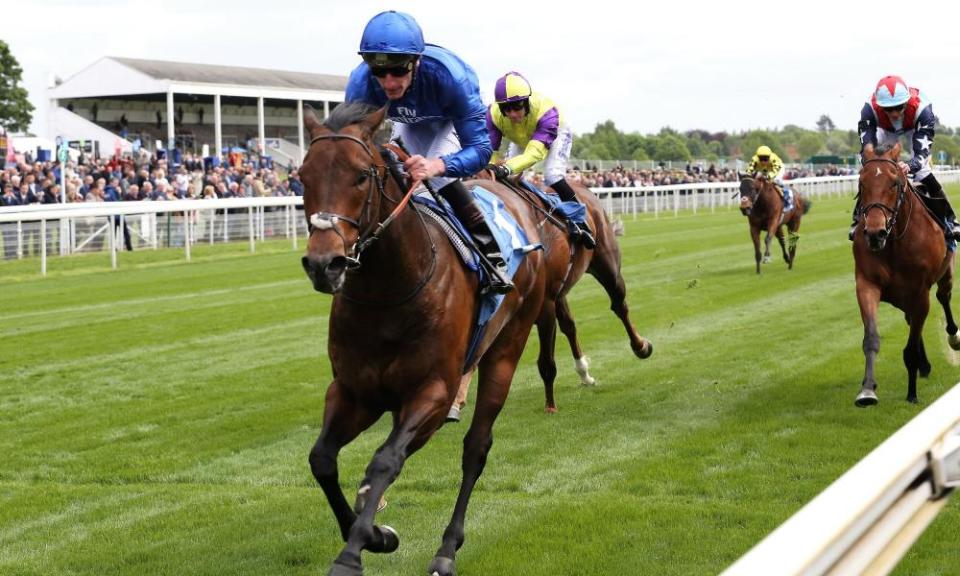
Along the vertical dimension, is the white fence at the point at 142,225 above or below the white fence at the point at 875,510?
below

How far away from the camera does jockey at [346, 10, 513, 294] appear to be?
16.0 ft

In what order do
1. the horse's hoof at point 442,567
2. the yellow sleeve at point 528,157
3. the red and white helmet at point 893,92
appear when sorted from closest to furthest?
1. the horse's hoof at point 442,567
2. the yellow sleeve at point 528,157
3. the red and white helmet at point 893,92

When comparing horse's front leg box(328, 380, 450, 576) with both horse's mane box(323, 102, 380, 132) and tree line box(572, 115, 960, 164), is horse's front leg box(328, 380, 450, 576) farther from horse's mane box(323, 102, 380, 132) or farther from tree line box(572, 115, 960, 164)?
tree line box(572, 115, 960, 164)

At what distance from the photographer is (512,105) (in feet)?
26.6

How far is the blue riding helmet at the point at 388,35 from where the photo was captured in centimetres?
475

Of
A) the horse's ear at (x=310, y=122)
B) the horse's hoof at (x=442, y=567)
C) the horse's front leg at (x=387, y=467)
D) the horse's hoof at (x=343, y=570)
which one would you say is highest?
the horse's ear at (x=310, y=122)

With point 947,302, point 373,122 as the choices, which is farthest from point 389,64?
point 947,302

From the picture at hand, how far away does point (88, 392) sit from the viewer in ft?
29.7

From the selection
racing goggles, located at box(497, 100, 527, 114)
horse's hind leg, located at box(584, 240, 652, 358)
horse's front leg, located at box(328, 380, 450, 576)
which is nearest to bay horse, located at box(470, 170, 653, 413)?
horse's hind leg, located at box(584, 240, 652, 358)

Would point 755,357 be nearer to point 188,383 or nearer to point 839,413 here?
point 839,413

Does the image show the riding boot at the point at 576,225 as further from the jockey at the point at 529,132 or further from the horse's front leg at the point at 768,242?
the horse's front leg at the point at 768,242

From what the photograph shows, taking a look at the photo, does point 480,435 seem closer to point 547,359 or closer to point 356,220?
point 356,220

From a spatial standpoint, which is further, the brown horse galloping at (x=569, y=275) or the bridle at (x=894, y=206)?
the bridle at (x=894, y=206)

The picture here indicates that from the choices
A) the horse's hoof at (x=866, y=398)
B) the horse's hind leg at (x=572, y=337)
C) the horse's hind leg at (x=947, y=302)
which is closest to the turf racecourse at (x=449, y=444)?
the horse's hoof at (x=866, y=398)
